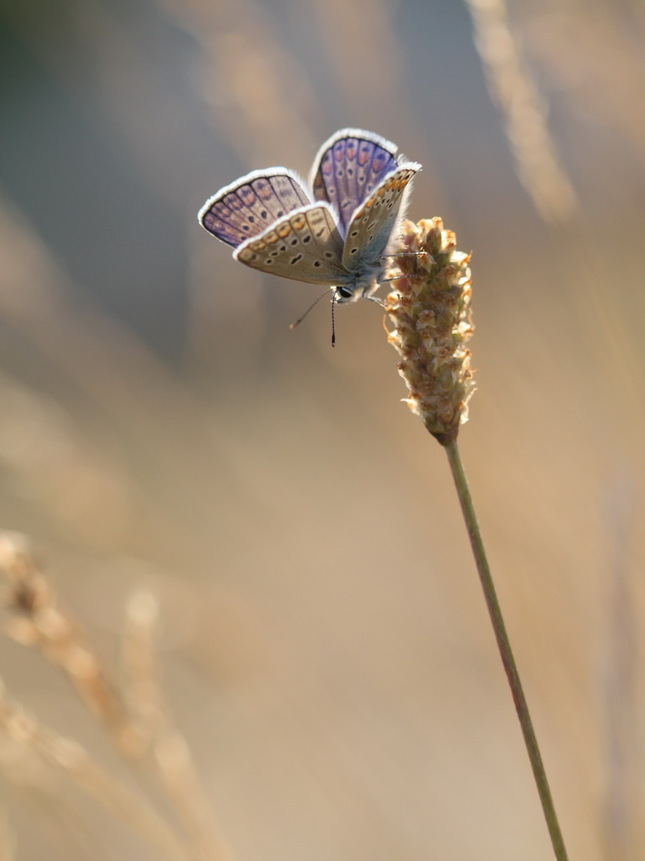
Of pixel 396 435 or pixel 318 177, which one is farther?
pixel 396 435

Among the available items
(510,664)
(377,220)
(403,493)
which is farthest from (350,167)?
(403,493)

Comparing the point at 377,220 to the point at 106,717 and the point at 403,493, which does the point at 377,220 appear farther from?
the point at 403,493

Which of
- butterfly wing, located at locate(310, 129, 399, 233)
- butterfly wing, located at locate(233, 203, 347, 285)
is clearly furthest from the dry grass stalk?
butterfly wing, located at locate(310, 129, 399, 233)

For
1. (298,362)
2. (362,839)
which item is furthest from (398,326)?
(298,362)

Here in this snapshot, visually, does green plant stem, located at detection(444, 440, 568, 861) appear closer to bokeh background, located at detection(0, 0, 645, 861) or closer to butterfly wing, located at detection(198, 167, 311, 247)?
bokeh background, located at detection(0, 0, 645, 861)

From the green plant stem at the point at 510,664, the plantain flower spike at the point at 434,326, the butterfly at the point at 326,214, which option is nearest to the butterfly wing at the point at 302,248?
Answer: the butterfly at the point at 326,214

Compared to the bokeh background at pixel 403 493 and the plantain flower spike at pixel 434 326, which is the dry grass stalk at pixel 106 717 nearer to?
the bokeh background at pixel 403 493

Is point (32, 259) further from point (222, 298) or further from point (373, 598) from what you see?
point (373, 598)
